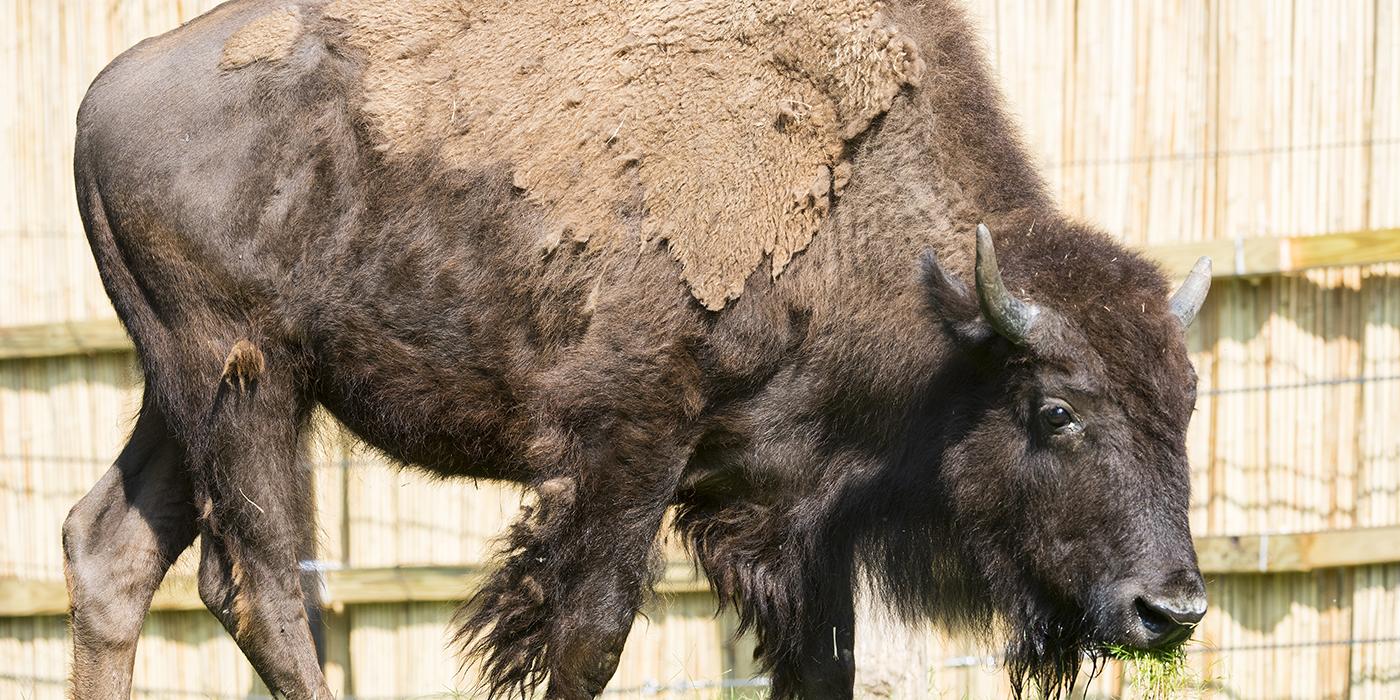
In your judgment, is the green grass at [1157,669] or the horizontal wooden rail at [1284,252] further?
the horizontal wooden rail at [1284,252]

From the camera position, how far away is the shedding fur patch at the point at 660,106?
176 inches

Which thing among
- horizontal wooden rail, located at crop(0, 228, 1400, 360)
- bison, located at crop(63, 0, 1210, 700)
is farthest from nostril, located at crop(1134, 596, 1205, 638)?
horizontal wooden rail, located at crop(0, 228, 1400, 360)

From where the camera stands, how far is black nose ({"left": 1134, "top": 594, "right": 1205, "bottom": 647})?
3865mm

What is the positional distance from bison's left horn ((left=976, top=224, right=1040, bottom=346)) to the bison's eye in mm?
204

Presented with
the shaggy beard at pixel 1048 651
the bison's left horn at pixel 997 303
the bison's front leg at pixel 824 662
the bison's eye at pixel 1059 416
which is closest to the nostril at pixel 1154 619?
the shaggy beard at pixel 1048 651

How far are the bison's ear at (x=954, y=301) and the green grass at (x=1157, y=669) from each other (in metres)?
1.00

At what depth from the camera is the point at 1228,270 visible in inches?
244

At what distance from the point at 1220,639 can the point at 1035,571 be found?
277cm

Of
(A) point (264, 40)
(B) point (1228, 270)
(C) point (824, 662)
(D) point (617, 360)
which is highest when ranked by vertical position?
(A) point (264, 40)

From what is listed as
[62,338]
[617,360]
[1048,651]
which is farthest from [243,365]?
[1048,651]

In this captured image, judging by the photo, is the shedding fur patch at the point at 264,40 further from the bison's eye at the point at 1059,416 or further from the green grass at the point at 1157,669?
the green grass at the point at 1157,669

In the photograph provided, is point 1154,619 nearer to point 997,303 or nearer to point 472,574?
point 997,303

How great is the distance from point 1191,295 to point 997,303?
0.78 meters

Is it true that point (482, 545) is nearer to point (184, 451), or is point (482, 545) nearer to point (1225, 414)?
point (184, 451)
